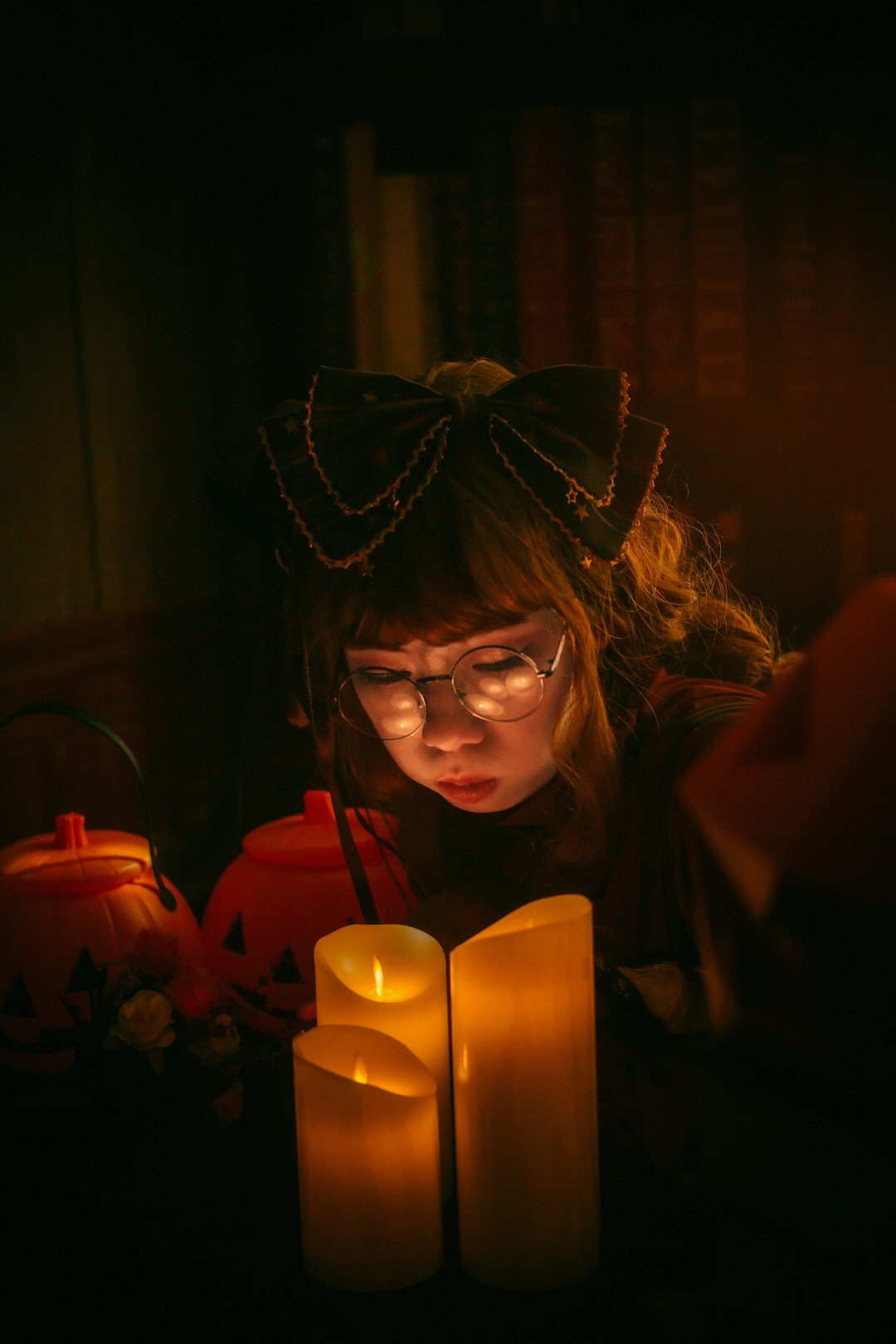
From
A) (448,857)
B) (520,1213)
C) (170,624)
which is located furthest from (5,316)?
(520,1213)

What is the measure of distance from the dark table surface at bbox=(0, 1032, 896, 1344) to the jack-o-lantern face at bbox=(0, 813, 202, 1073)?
7cm

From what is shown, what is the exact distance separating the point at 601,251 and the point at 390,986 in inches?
39.5

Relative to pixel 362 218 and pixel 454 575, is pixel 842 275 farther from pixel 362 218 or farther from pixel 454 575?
pixel 454 575

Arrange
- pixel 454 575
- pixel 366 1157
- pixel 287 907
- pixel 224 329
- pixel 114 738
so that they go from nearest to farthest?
pixel 366 1157 → pixel 454 575 → pixel 114 738 → pixel 287 907 → pixel 224 329

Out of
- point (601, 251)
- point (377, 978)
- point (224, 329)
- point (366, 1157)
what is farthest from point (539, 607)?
point (224, 329)

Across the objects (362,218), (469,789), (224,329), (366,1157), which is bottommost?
(366,1157)

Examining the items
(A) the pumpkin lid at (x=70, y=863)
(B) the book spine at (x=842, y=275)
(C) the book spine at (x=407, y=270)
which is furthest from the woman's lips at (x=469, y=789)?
(B) the book spine at (x=842, y=275)

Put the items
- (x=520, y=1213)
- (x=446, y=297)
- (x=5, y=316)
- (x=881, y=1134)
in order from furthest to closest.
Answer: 1. (x=446, y=297)
2. (x=5, y=316)
3. (x=520, y=1213)
4. (x=881, y=1134)

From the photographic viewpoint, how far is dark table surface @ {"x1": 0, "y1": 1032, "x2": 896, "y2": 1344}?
1.70ft

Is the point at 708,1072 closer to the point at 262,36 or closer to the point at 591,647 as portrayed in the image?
the point at 591,647

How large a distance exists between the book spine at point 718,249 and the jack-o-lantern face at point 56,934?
0.91 meters

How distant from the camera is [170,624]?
166 cm

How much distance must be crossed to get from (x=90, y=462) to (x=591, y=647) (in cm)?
84

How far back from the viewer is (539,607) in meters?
0.93
